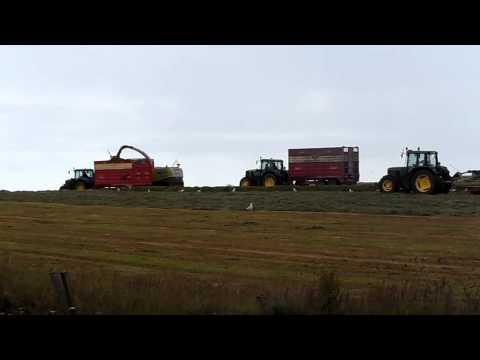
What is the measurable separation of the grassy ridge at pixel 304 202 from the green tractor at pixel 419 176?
79.0 inches

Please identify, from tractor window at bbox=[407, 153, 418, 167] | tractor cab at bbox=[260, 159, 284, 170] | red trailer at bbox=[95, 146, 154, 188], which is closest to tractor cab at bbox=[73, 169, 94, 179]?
red trailer at bbox=[95, 146, 154, 188]

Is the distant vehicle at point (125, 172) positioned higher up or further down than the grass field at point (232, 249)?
higher up

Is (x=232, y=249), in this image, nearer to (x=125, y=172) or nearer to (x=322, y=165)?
→ (x=125, y=172)

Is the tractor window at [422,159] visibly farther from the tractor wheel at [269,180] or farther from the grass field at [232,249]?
the tractor wheel at [269,180]

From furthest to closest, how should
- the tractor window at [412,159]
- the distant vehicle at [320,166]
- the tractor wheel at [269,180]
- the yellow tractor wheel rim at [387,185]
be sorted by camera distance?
the distant vehicle at [320,166] → the tractor wheel at [269,180] → the yellow tractor wheel rim at [387,185] → the tractor window at [412,159]

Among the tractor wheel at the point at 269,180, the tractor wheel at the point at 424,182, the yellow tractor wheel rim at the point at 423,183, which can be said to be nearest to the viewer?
the tractor wheel at the point at 424,182

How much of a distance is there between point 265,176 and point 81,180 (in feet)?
40.9

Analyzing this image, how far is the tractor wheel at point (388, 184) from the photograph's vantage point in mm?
30391

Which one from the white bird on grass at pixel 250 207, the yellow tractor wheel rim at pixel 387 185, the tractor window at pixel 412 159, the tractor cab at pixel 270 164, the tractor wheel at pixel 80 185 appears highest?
the tractor cab at pixel 270 164

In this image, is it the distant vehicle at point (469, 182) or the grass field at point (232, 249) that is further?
the distant vehicle at point (469, 182)

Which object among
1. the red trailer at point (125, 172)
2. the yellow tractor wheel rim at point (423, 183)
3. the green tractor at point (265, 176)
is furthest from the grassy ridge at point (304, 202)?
the green tractor at point (265, 176)

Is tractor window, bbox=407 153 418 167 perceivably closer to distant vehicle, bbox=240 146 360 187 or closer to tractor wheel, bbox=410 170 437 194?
tractor wheel, bbox=410 170 437 194
